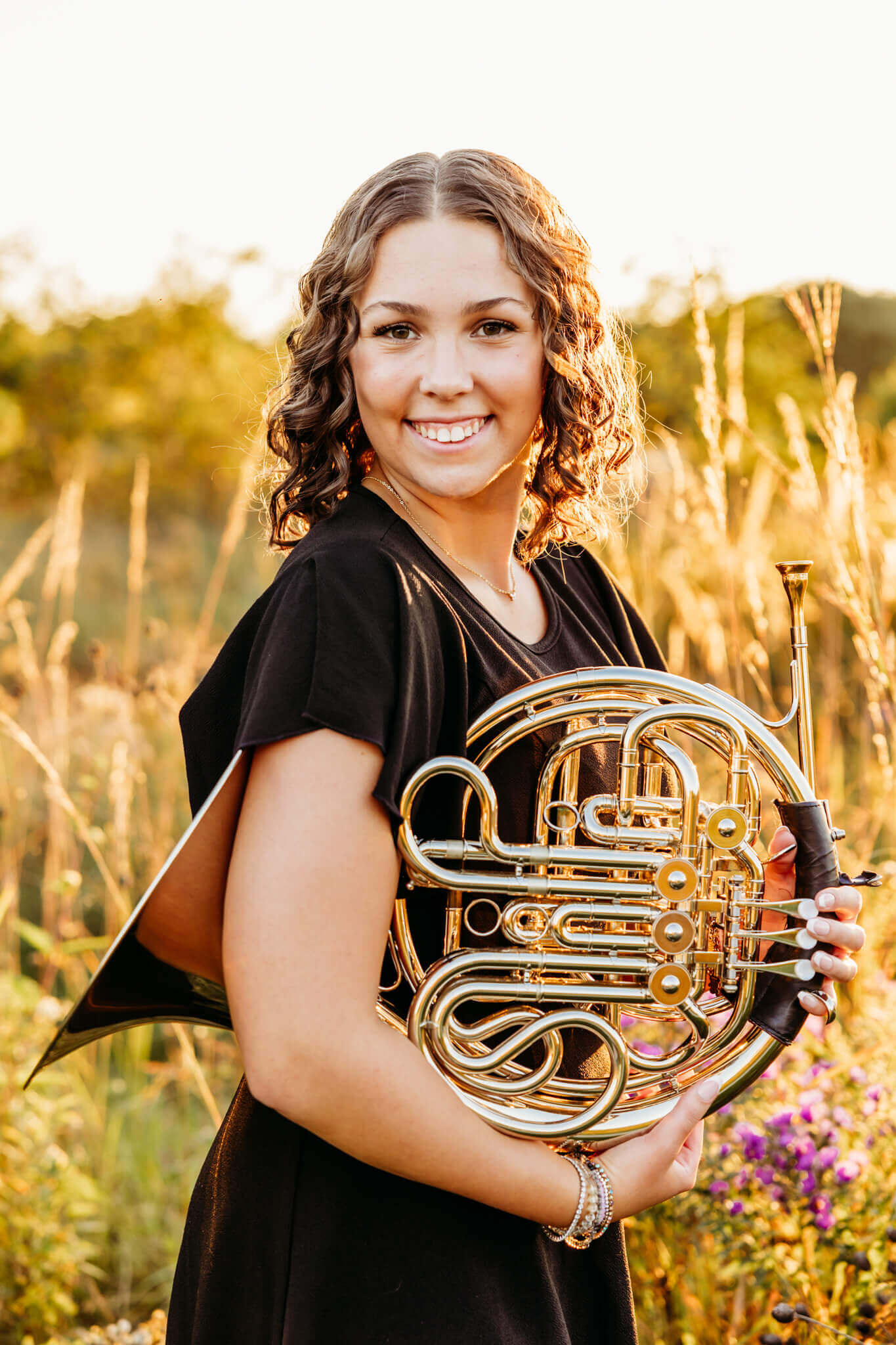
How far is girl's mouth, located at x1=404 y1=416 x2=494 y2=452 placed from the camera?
4.09 feet

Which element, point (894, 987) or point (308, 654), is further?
point (894, 987)

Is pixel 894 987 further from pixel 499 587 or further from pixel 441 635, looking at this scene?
pixel 441 635

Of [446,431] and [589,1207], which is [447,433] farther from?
[589,1207]

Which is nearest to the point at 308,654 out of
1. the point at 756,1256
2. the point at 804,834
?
the point at 804,834

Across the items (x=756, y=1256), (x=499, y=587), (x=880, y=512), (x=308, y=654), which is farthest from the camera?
(x=880, y=512)

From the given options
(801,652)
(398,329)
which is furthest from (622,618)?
(398,329)

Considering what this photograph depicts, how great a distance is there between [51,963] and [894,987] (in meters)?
2.15

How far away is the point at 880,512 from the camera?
378 cm

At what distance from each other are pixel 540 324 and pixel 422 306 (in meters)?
0.17

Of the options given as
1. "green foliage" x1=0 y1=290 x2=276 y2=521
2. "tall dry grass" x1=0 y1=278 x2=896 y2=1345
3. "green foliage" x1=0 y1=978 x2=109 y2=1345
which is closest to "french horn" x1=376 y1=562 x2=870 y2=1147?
"tall dry grass" x1=0 y1=278 x2=896 y2=1345

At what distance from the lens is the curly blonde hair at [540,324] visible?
1.26m

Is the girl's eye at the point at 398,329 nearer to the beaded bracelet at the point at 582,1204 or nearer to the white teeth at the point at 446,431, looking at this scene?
the white teeth at the point at 446,431

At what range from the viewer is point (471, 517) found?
142cm

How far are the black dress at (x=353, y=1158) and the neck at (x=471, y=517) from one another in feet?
0.30
